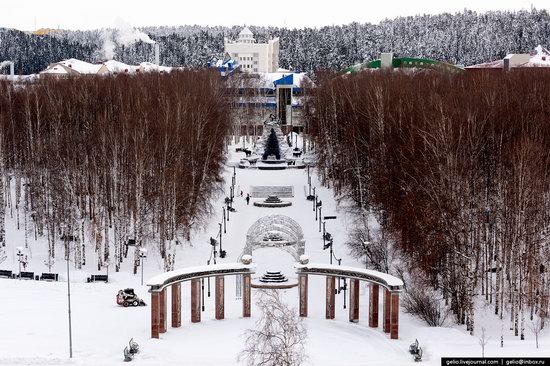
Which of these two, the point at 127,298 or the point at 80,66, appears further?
the point at 80,66

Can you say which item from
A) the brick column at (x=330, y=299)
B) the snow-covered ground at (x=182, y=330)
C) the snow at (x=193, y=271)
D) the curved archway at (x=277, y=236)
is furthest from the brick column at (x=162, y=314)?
the curved archway at (x=277, y=236)

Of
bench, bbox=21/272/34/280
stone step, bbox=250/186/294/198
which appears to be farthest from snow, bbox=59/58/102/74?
bench, bbox=21/272/34/280

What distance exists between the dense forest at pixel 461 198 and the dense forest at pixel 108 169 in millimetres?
9926

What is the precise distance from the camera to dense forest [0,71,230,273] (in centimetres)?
4797

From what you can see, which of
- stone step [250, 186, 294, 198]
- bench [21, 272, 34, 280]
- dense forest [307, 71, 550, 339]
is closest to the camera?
dense forest [307, 71, 550, 339]

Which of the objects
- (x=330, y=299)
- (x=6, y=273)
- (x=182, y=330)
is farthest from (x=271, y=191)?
(x=182, y=330)

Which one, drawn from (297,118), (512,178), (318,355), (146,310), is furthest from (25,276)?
(297,118)

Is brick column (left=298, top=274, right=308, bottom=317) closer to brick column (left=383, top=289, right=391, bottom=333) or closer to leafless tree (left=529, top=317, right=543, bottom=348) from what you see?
brick column (left=383, top=289, right=391, bottom=333)

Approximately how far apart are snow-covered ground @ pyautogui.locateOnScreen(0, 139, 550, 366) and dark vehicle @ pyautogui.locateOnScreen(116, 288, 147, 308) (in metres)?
0.45

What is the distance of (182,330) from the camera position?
35.2m

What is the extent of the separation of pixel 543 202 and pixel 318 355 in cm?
1391

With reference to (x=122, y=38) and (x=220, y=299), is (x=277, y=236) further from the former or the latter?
(x=122, y=38)

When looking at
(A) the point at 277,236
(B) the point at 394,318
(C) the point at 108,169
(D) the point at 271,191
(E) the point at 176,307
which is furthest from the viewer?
(D) the point at 271,191

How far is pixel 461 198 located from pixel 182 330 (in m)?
12.7
